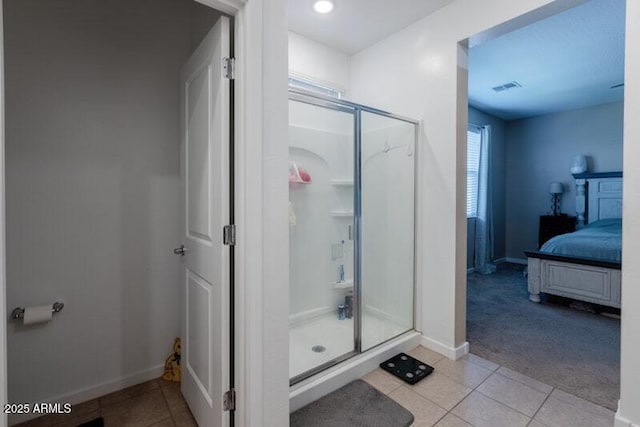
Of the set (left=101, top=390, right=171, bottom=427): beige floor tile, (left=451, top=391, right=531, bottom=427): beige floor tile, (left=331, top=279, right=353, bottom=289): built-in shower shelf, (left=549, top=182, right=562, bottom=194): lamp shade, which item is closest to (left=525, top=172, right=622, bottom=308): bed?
(left=549, top=182, right=562, bottom=194): lamp shade

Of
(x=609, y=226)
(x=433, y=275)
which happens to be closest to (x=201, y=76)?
(x=433, y=275)

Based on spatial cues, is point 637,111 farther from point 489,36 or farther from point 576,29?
point 576,29

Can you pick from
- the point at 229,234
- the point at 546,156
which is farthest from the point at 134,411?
the point at 546,156

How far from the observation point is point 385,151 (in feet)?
8.39

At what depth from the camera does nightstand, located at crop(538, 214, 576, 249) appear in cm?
491

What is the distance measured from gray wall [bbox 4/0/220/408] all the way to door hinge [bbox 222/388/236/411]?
975 millimetres

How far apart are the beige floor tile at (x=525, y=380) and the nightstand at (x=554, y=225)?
12.7 ft

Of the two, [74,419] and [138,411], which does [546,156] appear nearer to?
[138,411]

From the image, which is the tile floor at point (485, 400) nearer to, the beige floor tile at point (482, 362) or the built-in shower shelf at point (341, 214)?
the beige floor tile at point (482, 362)

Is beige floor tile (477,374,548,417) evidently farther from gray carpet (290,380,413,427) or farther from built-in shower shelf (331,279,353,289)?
built-in shower shelf (331,279,353,289)

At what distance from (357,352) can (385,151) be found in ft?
5.27

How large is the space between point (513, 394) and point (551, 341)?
104 centimetres

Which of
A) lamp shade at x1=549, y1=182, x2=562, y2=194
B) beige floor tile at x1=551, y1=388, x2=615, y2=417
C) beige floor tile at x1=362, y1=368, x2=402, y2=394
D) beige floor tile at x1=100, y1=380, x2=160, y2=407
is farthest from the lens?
lamp shade at x1=549, y1=182, x2=562, y2=194

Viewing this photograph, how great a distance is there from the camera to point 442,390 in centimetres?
191
